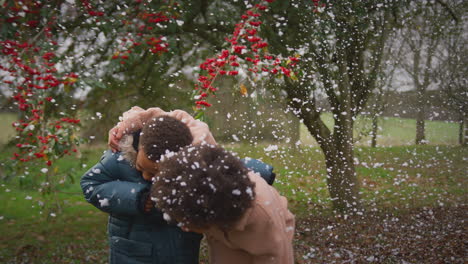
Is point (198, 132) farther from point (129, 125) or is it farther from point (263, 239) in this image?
point (263, 239)

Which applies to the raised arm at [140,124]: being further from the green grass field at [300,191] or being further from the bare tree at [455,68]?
the bare tree at [455,68]

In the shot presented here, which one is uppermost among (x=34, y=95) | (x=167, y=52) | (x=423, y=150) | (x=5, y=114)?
(x=167, y=52)

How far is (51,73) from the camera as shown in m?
2.75

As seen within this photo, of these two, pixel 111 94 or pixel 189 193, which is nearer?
pixel 189 193

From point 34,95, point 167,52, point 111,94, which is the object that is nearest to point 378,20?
point 167,52

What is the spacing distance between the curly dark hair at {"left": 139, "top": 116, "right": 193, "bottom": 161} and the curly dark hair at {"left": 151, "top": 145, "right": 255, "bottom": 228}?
198 mm

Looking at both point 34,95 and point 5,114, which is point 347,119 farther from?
point 5,114

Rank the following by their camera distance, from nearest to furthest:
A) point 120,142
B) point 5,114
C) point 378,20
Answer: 1. point 120,142
2. point 5,114
3. point 378,20

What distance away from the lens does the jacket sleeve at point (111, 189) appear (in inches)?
59.8

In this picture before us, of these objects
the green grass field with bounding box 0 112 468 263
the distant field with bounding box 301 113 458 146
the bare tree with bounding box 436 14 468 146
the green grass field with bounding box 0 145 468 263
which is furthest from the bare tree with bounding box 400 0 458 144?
the green grass field with bounding box 0 145 468 263

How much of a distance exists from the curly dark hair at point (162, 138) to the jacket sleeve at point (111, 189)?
27 centimetres

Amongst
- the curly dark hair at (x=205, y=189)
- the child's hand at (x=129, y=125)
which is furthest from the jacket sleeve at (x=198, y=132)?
the curly dark hair at (x=205, y=189)

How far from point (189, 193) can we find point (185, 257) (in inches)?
27.4

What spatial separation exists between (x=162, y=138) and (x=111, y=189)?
0.43 meters
